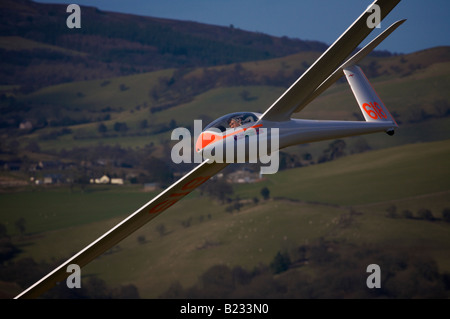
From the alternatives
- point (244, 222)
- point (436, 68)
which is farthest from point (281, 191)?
point (436, 68)

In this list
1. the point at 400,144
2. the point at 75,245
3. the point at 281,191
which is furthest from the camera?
the point at 400,144

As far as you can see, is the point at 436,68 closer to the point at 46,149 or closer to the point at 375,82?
the point at 375,82

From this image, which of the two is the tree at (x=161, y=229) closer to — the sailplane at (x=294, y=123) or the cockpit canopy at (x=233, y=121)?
the sailplane at (x=294, y=123)

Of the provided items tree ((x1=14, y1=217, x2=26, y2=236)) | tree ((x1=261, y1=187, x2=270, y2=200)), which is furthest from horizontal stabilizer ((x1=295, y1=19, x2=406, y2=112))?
tree ((x1=14, y1=217, x2=26, y2=236))

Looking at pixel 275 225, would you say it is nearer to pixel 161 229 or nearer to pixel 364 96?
pixel 161 229

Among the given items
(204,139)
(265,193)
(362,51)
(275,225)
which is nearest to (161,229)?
(265,193)

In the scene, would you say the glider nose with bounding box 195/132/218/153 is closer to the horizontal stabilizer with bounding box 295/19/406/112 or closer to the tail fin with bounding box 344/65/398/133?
the horizontal stabilizer with bounding box 295/19/406/112

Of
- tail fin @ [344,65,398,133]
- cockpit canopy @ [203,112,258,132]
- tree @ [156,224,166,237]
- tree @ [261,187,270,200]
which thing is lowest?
cockpit canopy @ [203,112,258,132]
